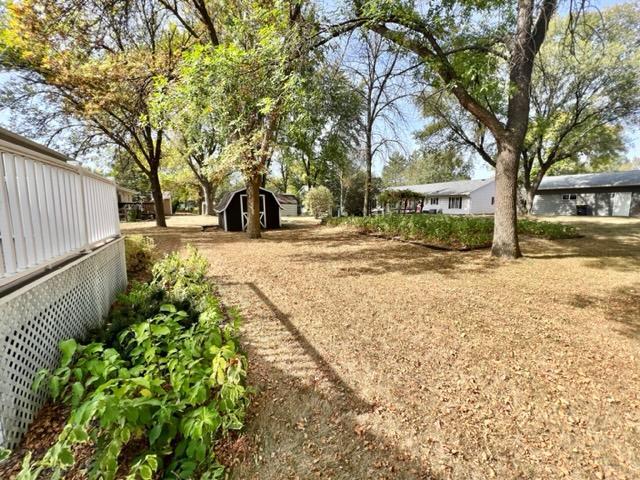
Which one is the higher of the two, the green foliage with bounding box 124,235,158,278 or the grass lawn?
the green foliage with bounding box 124,235,158,278

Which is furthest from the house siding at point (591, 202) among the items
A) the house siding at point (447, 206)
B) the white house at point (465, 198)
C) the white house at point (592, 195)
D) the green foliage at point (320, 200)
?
the green foliage at point (320, 200)

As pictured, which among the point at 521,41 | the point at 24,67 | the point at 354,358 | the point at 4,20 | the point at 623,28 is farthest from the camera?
the point at 623,28

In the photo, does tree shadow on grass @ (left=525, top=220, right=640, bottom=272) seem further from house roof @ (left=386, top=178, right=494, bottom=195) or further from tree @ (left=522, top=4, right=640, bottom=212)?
house roof @ (left=386, top=178, right=494, bottom=195)

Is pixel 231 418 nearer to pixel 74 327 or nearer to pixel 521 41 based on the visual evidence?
pixel 74 327

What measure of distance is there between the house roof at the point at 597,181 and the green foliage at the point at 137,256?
28.9 m

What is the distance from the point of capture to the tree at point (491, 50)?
6.42m

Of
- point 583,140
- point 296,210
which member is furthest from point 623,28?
point 296,210

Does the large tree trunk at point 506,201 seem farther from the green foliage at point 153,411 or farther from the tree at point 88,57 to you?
the tree at point 88,57

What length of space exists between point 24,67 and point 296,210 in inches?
1066

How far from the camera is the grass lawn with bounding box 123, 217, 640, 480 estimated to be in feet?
6.72

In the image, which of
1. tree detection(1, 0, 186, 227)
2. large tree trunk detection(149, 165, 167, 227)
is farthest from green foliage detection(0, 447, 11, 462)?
large tree trunk detection(149, 165, 167, 227)

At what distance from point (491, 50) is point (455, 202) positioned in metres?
26.9

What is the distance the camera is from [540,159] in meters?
21.5

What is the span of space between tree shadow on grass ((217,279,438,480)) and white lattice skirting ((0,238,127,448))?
4.81 feet
